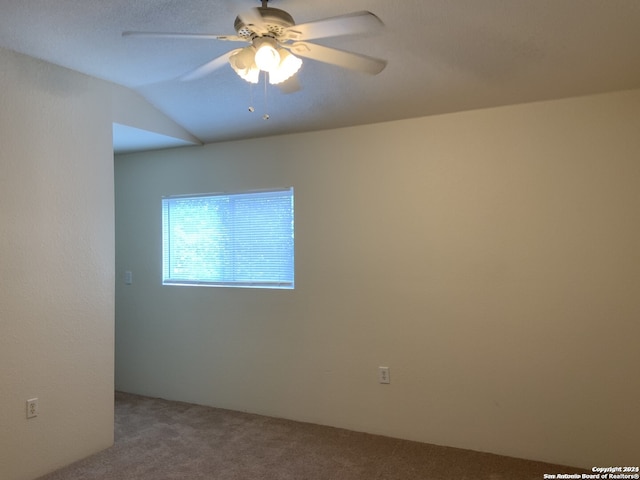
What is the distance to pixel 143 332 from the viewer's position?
4.23m

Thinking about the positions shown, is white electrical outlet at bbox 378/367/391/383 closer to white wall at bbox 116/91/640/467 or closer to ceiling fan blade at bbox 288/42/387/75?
white wall at bbox 116/91/640/467

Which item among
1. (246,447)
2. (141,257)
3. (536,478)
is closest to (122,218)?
(141,257)

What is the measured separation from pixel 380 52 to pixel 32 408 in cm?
274

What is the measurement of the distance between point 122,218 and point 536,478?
12.4ft

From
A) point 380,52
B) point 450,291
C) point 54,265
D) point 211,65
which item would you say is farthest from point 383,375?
point 211,65

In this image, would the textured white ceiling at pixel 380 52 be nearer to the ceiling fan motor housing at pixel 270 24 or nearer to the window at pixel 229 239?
the ceiling fan motor housing at pixel 270 24

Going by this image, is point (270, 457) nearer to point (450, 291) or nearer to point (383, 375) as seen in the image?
point (383, 375)

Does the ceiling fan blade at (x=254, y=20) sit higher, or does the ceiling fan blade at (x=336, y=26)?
the ceiling fan blade at (x=254, y=20)

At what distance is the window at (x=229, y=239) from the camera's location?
3.72 meters

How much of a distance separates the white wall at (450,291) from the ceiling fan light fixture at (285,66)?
1.63 meters

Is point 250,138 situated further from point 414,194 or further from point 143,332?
point 143,332

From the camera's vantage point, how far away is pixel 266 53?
167cm

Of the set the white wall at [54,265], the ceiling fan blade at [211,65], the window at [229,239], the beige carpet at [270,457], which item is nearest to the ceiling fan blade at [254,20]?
the ceiling fan blade at [211,65]

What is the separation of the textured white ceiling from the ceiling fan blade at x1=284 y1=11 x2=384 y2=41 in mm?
469
